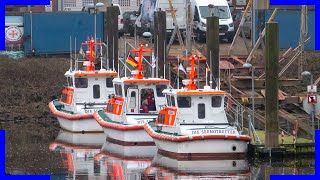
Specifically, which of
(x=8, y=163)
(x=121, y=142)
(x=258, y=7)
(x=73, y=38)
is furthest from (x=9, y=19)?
(x=8, y=163)

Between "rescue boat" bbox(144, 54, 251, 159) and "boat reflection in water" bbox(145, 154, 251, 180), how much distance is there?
0.26 m

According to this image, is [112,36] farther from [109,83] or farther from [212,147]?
[212,147]

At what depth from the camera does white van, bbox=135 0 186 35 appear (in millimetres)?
64188

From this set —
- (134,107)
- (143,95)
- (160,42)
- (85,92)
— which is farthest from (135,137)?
(160,42)

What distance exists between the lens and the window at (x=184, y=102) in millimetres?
40500

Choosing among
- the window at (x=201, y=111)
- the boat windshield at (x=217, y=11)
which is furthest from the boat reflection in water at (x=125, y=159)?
the boat windshield at (x=217, y=11)

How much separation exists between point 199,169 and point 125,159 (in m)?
3.95

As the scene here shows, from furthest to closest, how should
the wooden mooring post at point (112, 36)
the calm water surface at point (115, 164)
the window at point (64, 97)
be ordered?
the wooden mooring post at point (112, 36)
the window at point (64, 97)
the calm water surface at point (115, 164)

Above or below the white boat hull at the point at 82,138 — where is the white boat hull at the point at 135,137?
above

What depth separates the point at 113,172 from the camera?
125 feet

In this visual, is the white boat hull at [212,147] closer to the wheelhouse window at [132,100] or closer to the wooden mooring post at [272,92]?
the wooden mooring post at [272,92]

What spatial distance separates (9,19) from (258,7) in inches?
440

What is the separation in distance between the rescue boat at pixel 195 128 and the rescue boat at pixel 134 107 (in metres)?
2.31

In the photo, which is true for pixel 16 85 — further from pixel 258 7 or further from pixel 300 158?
pixel 300 158
